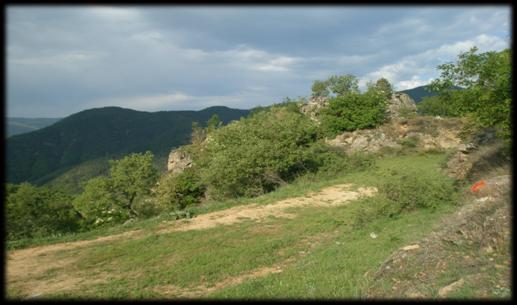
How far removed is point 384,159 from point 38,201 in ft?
110

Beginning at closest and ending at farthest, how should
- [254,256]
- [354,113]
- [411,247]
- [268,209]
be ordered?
[411,247]
[254,256]
[268,209]
[354,113]

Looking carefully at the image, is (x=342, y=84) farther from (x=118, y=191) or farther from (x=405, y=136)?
(x=118, y=191)

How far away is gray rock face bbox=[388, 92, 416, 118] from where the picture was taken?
34784 mm

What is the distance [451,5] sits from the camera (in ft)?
6.65

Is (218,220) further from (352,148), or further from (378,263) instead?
(352,148)

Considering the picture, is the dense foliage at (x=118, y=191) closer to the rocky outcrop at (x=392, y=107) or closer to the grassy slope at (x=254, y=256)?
the rocky outcrop at (x=392, y=107)

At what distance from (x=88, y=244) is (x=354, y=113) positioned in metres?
27.7

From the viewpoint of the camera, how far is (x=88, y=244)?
33.6 feet

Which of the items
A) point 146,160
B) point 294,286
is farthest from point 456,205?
point 146,160

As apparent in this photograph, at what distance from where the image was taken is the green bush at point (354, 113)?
31703mm

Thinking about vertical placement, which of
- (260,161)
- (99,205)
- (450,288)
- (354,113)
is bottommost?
(99,205)

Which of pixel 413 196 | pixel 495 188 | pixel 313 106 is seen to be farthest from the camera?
pixel 313 106

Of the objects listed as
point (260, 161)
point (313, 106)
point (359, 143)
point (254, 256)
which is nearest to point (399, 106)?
point (313, 106)

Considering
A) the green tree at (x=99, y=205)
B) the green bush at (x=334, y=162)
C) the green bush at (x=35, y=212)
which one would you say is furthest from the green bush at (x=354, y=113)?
the green bush at (x=35, y=212)
